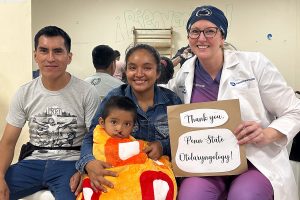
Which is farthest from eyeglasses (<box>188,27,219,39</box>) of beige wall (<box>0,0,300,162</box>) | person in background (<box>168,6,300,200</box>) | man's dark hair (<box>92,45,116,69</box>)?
beige wall (<box>0,0,300,162</box>)

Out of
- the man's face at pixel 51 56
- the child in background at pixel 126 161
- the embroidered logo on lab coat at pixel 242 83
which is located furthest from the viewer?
the man's face at pixel 51 56

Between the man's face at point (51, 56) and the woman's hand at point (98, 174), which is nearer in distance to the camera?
the woman's hand at point (98, 174)

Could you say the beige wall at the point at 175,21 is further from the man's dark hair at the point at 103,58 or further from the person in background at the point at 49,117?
the person in background at the point at 49,117

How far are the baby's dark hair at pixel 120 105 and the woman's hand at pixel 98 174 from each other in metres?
0.21

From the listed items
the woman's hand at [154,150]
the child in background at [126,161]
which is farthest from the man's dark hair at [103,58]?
the woman's hand at [154,150]

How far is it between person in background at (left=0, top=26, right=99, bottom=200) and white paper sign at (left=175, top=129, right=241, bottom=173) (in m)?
0.49

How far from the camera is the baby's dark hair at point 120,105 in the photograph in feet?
4.60

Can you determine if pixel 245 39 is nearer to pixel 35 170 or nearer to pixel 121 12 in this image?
pixel 121 12

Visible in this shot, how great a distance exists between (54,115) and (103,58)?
1415 mm

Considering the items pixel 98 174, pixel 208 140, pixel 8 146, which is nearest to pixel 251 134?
pixel 208 140

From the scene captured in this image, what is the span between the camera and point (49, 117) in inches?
62.5

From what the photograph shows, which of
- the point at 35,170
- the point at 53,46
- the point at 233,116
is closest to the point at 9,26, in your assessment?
the point at 53,46

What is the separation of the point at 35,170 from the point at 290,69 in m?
4.54

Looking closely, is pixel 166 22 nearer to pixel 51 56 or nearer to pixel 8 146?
pixel 51 56
